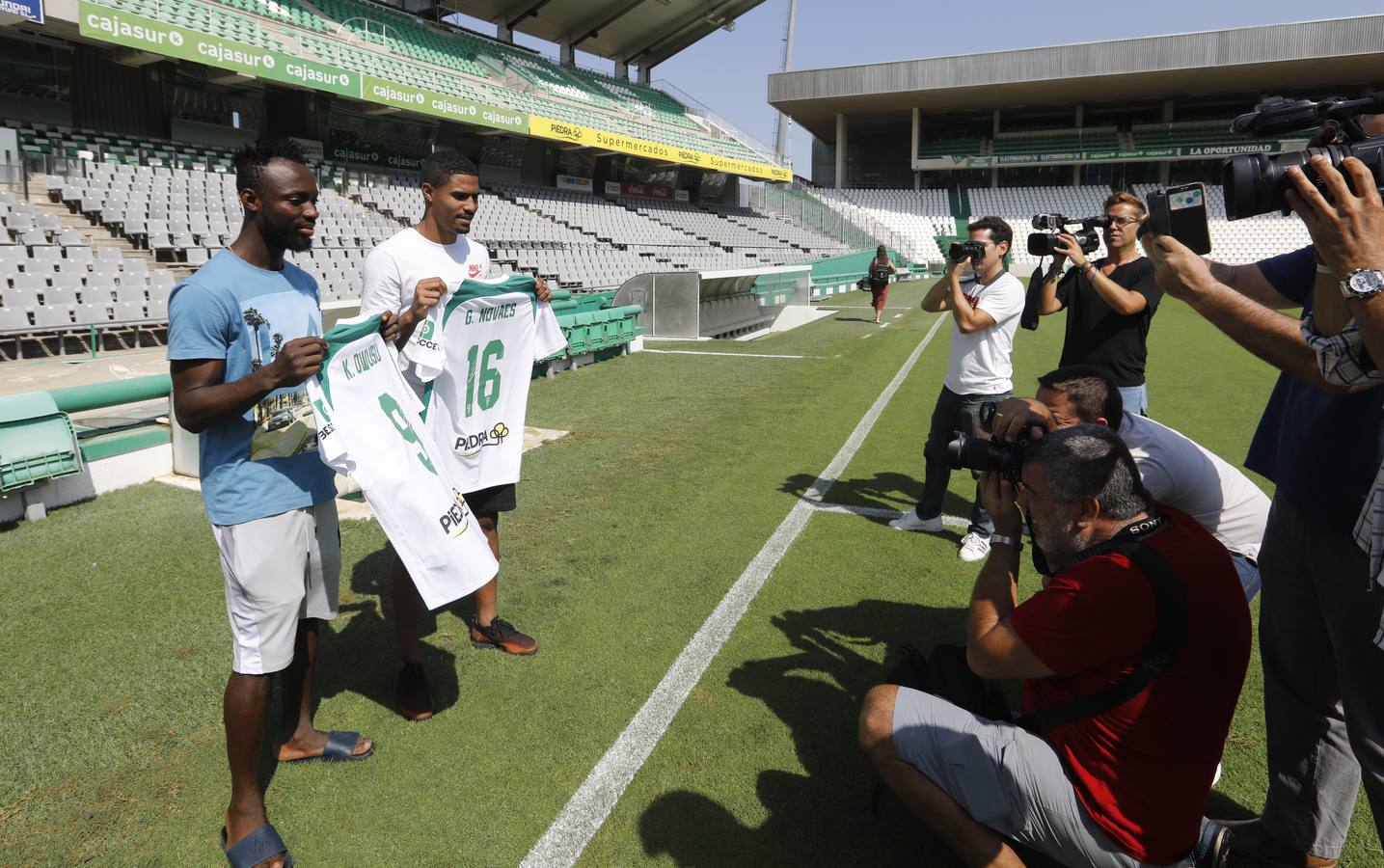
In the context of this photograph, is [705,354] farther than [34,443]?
Yes

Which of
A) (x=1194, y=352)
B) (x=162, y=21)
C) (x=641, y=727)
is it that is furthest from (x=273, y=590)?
(x=162, y=21)

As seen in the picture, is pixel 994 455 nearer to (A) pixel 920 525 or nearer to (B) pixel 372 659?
(B) pixel 372 659

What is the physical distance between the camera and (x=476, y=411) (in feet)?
11.1

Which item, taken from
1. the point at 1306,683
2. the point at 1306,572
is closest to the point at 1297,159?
the point at 1306,572

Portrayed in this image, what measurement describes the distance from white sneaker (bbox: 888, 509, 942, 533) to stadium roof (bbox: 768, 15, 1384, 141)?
4797cm

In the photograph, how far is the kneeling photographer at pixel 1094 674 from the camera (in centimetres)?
187

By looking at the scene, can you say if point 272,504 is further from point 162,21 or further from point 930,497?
point 162,21

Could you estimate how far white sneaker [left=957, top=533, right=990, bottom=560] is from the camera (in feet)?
15.3

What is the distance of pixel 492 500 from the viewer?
3.57 meters

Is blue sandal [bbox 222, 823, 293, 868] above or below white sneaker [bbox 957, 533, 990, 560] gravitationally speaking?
below

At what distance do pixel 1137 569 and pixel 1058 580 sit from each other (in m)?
0.18

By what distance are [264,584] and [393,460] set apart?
53 cm

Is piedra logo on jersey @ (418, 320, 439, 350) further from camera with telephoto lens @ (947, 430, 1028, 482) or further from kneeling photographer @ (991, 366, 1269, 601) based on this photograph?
kneeling photographer @ (991, 366, 1269, 601)

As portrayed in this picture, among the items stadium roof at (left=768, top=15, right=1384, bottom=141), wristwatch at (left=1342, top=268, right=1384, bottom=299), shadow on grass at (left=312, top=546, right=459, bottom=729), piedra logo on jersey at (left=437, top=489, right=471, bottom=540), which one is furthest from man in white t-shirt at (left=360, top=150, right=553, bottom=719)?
stadium roof at (left=768, top=15, right=1384, bottom=141)
